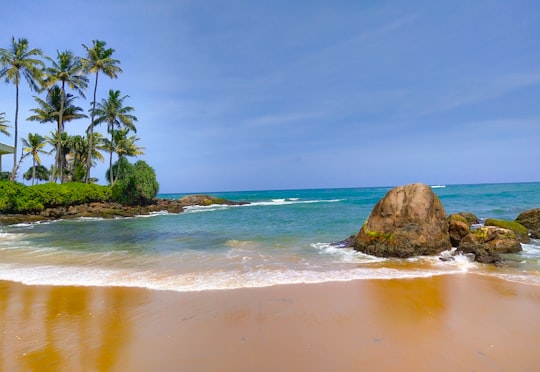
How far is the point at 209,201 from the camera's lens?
54.3 m

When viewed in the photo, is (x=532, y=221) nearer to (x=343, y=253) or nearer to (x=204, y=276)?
(x=343, y=253)

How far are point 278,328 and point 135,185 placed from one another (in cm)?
4040

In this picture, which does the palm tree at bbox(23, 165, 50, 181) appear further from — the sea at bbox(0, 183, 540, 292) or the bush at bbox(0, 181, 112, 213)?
the sea at bbox(0, 183, 540, 292)

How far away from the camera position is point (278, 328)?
504cm

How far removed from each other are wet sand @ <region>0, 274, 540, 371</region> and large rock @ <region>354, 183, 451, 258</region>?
3.50 m

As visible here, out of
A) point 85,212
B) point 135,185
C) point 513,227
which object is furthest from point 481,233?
point 135,185

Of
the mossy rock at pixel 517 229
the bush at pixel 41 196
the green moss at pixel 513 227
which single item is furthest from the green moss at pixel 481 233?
the bush at pixel 41 196

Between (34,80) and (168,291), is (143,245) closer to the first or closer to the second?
(168,291)

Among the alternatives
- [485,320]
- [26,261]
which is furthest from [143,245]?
[485,320]

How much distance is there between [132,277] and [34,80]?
35434 mm

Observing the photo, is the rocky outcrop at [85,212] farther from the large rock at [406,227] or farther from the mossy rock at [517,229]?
the mossy rock at [517,229]

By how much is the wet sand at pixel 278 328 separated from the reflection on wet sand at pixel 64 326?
0.7 inches

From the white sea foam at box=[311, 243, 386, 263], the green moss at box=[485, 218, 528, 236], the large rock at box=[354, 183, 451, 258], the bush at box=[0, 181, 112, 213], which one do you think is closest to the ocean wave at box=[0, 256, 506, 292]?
the white sea foam at box=[311, 243, 386, 263]

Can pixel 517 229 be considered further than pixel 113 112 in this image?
No
